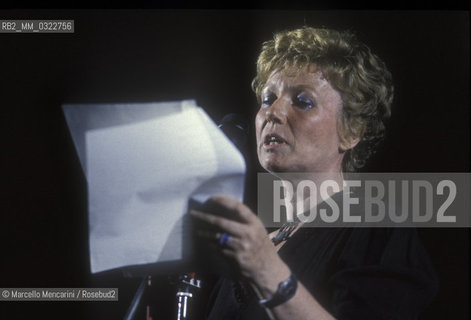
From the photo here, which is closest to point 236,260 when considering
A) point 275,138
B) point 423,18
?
point 275,138

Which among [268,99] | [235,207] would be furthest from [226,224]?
[268,99]

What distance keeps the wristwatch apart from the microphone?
1.29 ft

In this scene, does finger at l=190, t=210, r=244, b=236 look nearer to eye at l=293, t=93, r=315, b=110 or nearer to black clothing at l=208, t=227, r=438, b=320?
black clothing at l=208, t=227, r=438, b=320

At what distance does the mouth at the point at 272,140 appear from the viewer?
1.15 metres

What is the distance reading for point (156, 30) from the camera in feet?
4.42

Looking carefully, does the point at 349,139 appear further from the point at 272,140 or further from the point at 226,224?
the point at 226,224

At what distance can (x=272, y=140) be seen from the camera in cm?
116

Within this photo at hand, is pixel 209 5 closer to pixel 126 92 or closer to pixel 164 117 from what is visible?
pixel 126 92

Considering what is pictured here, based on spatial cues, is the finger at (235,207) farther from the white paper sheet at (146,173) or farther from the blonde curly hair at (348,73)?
the blonde curly hair at (348,73)

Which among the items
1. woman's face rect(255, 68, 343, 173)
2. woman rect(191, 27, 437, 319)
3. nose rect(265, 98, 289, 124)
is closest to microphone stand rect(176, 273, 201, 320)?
woman rect(191, 27, 437, 319)

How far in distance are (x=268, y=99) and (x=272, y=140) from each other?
12 cm

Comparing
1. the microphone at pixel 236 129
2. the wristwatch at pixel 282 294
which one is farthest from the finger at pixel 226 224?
the microphone at pixel 236 129

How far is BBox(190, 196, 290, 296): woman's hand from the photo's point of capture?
2.52ft

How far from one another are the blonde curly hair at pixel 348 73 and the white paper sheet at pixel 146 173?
433 mm
